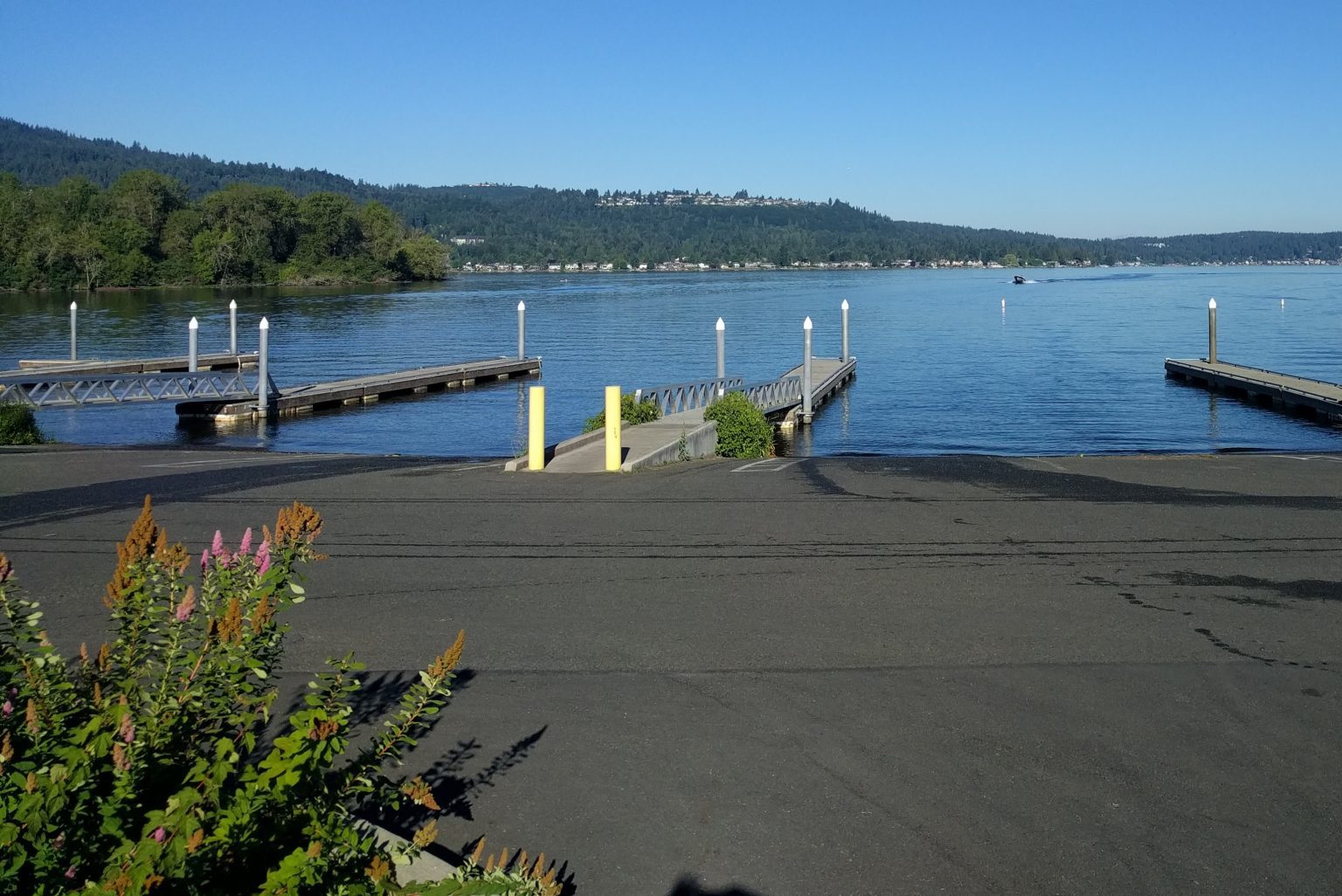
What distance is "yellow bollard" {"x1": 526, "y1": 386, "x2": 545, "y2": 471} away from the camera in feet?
54.8

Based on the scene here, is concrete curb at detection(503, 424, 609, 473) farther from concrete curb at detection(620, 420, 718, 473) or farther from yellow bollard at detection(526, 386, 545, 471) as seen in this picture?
concrete curb at detection(620, 420, 718, 473)

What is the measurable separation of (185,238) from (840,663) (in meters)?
146

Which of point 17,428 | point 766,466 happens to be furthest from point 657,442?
point 17,428

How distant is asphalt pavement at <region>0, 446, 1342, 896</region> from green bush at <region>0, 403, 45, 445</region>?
937cm

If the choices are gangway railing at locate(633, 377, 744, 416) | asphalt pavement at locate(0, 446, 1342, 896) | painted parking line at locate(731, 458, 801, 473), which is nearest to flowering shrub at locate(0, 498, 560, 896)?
asphalt pavement at locate(0, 446, 1342, 896)

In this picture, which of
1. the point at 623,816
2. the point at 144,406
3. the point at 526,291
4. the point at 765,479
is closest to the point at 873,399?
the point at 144,406

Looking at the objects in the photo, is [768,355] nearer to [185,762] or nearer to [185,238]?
[185,762]

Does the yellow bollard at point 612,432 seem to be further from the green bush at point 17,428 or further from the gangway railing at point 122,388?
the gangway railing at point 122,388

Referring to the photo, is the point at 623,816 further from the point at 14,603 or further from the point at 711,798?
the point at 14,603

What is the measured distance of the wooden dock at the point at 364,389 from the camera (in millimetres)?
35438

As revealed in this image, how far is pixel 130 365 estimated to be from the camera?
44.2 meters

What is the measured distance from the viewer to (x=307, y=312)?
96.4 meters

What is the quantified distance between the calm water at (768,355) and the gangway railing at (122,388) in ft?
3.22

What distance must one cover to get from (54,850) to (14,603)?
1.10 metres
